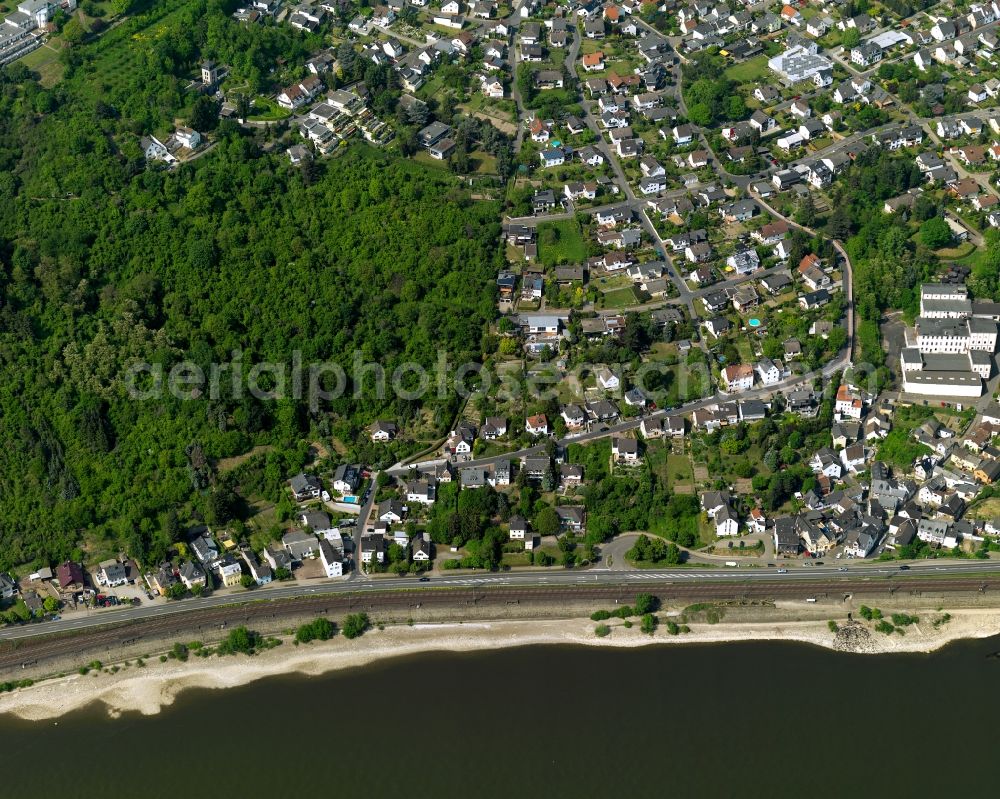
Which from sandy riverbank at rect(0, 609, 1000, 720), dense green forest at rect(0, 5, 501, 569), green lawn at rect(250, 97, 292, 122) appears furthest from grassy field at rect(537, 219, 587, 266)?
sandy riverbank at rect(0, 609, 1000, 720)

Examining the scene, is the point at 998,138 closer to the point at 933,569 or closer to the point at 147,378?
the point at 933,569

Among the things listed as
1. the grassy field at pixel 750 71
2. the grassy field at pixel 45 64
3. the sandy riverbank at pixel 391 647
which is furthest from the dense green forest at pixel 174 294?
the grassy field at pixel 750 71

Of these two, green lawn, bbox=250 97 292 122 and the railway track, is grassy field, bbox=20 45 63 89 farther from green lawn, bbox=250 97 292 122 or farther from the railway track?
the railway track

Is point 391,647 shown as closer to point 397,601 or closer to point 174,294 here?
point 397,601

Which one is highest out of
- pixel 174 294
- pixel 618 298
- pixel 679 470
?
pixel 174 294

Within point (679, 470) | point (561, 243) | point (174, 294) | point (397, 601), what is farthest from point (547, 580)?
point (174, 294)

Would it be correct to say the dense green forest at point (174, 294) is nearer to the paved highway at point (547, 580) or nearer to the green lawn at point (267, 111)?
the green lawn at point (267, 111)
